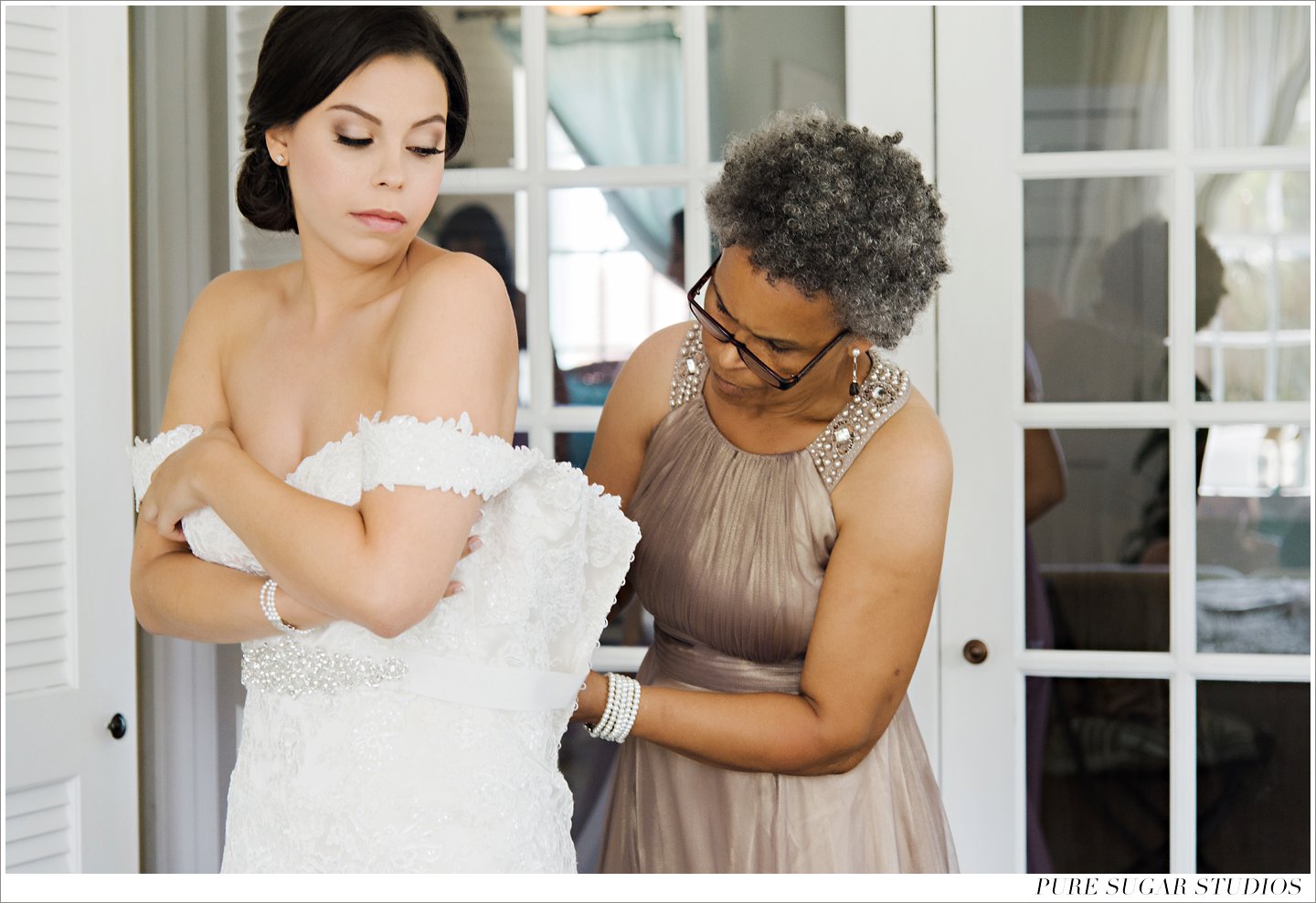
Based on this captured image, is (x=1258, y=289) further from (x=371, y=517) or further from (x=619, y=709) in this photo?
(x=371, y=517)

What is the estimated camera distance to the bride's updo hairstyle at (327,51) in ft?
4.20

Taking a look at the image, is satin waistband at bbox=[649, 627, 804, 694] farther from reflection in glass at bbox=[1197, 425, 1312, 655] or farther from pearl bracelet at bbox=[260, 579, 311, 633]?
reflection in glass at bbox=[1197, 425, 1312, 655]

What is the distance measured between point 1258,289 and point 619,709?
1.57 meters

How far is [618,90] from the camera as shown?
7.98 ft

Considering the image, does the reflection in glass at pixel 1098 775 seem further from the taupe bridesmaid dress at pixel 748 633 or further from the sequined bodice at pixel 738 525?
the sequined bodice at pixel 738 525

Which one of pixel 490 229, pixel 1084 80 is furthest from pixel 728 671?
pixel 1084 80

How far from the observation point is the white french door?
2281 millimetres

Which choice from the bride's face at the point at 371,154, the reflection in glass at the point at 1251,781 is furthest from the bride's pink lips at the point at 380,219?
the reflection in glass at the point at 1251,781

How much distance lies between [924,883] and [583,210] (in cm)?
145

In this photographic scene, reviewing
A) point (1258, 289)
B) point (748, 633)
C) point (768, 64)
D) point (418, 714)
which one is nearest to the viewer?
point (418, 714)

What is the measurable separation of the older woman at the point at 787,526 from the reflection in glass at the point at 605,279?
0.65 metres

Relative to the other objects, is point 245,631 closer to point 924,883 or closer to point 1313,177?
point 924,883

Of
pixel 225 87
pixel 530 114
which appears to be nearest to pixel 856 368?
pixel 530 114

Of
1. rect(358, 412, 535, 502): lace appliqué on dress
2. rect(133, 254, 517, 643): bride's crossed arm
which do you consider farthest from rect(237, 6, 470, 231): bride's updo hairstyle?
rect(358, 412, 535, 502): lace appliqué on dress
